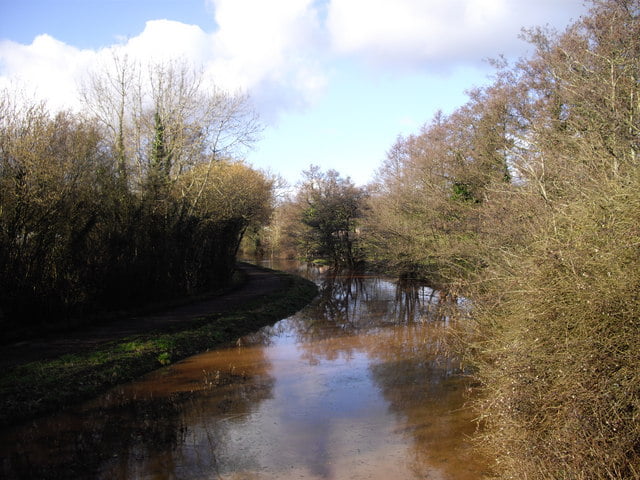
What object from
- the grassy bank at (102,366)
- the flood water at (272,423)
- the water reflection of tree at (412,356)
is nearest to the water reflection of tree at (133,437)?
the flood water at (272,423)

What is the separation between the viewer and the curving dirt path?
9971 mm

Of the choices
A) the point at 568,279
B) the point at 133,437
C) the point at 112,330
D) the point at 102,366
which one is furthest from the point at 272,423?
the point at 112,330

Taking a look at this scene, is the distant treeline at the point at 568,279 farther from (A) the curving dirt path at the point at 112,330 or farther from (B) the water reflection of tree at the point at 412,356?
(A) the curving dirt path at the point at 112,330

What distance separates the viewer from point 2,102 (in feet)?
37.9

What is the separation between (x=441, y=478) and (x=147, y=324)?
9460 millimetres

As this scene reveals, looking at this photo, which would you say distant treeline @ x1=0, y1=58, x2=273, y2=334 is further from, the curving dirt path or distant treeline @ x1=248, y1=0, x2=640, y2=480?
distant treeline @ x1=248, y1=0, x2=640, y2=480

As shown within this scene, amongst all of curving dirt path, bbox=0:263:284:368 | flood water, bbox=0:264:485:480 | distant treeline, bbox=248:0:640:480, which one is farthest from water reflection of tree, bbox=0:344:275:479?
distant treeline, bbox=248:0:640:480

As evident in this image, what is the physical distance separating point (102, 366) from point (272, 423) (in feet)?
12.5

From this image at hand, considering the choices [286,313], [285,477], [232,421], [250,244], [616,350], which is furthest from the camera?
[250,244]

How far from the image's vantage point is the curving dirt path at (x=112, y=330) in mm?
9971

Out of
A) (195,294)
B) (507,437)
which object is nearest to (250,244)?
(195,294)

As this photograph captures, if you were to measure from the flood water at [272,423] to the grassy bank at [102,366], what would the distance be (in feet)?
1.01

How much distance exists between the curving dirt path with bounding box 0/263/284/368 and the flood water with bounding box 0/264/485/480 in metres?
1.85

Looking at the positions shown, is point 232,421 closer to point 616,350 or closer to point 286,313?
point 616,350
